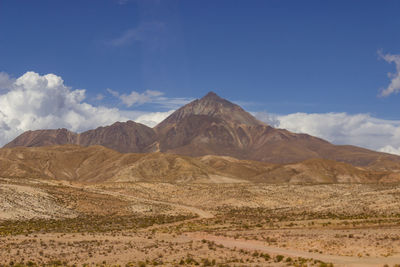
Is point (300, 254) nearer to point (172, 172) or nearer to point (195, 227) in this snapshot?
point (195, 227)

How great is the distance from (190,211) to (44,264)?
1965 inches

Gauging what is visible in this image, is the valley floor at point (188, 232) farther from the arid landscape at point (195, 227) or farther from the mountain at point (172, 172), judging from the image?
the mountain at point (172, 172)

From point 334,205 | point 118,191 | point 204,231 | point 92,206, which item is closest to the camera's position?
point 204,231

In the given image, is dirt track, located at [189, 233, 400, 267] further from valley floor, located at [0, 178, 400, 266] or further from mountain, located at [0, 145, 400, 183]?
mountain, located at [0, 145, 400, 183]

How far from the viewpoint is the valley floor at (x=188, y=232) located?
32.2 metres

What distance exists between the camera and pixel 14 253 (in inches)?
1342

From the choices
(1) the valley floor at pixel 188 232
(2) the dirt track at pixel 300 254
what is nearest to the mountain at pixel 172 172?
(1) the valley floor at pixel 188 232

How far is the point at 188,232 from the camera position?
4941cm

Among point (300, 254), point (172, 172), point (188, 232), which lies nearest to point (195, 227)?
point (188, 232)

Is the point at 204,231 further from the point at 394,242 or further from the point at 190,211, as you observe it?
the point at 190,211

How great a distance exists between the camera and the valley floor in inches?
1268

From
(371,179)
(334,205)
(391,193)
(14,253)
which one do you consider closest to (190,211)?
(334,205)

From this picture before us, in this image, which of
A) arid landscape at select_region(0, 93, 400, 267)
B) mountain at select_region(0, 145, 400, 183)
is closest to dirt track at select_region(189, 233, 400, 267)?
arid landscape at select_region(0, 93, 400, 267)

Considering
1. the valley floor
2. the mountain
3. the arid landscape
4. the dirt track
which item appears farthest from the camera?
the mountain
